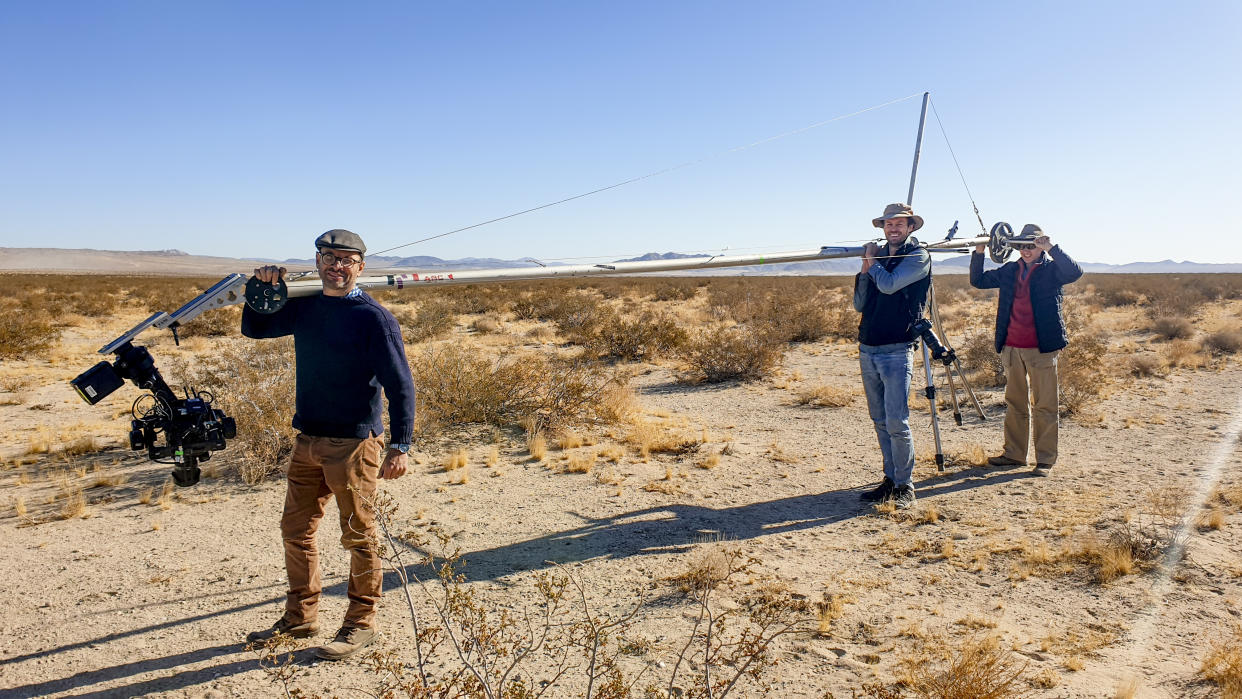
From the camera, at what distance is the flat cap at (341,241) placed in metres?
3.12

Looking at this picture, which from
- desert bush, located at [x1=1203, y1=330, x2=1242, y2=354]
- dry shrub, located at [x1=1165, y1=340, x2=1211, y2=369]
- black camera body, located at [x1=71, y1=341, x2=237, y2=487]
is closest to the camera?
black camera body, located at [x1=71, y1=341, x2=237, y2=487]

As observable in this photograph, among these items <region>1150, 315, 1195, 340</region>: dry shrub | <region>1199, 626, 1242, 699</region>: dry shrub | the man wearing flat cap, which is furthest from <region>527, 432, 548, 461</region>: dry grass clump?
<region>1150, 315, 1195, 340</region>: dry shrub

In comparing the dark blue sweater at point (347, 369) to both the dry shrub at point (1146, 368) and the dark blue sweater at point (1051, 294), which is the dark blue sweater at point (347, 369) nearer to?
the dark blue sweater at point (1051, 294)

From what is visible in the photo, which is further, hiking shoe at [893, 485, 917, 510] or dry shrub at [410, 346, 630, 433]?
dry shrub at [410, 346, 630, 433]

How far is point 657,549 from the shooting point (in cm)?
470

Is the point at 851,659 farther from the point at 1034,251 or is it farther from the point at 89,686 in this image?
the point at 1034,251

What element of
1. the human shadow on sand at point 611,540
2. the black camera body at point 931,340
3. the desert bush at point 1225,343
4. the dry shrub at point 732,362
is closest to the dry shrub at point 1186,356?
→ the desert bush at point 1225,343

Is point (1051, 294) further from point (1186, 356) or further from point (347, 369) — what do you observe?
point (1186, 356)

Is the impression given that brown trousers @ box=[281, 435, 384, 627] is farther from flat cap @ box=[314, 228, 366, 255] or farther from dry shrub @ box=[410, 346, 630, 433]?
dry shrub @ box=[410, 346, 630, 433]

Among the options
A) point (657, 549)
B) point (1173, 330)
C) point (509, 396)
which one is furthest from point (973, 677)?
point (1173, 330)

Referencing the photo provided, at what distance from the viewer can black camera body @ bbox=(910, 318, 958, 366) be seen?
514cm

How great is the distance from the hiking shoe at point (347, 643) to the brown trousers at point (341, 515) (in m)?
0.03

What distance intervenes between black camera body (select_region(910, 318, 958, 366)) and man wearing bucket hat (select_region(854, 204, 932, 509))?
0.06 m

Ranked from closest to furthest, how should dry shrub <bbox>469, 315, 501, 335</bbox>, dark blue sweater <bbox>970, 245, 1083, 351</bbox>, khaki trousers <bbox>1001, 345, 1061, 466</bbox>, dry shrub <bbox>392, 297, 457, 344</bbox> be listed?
dark blue sweater <bbox>970, 245, 1083, 351</bbox> → khaki trousers <bbox>1001, 345, 1061, 466</bbox> → dry shrub <bbox>392, 297, 457, 344</bbox> → dry shrub <bbox>469, 315, 501, 335</bbox>
